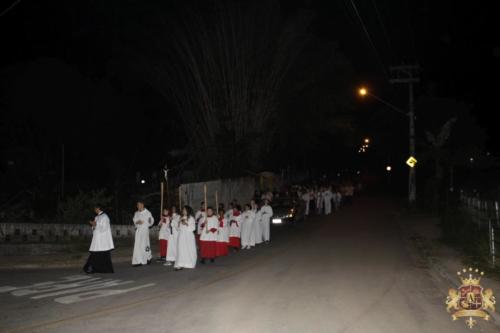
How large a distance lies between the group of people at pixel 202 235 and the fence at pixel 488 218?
23.1 ft

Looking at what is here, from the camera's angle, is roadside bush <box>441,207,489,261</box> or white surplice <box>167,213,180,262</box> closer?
white surplice <box>167,213,180,262</box>

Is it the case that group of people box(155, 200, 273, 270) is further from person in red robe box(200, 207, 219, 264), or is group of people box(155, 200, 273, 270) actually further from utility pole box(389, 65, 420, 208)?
utility pole box(389, 65, 420, 208)

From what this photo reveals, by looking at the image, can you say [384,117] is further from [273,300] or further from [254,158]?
[273,300]

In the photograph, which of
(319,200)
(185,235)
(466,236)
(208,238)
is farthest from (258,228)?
(319,200)

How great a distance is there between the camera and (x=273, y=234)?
2467 cm

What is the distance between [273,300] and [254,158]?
26.2m

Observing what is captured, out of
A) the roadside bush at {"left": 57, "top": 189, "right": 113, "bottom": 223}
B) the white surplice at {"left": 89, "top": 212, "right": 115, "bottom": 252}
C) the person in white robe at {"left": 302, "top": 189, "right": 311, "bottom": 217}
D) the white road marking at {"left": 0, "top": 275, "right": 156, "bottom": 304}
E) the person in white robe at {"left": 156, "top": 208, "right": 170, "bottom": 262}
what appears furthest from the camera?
the person in white robe at {"left": 302, "top": 189, "right": 311, "bottom": 217}

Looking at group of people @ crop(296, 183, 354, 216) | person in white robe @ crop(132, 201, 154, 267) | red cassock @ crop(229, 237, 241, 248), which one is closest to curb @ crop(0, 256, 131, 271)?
person in white robe @ crop(132, 201, 154, 267)

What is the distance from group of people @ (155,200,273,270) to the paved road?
0.49 metres

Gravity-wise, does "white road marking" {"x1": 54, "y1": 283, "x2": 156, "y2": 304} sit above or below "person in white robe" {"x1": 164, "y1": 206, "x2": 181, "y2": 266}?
below

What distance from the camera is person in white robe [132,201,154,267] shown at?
14891mm

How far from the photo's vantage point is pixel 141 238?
48.8ft

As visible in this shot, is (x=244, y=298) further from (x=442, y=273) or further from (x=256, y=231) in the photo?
(x=256, y=231)

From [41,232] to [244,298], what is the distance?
10.2 m
